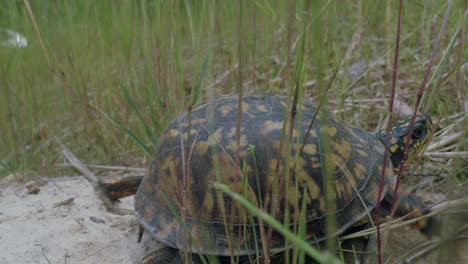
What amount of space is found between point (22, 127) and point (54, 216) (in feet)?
3.49

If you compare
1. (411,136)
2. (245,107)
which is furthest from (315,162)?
(411,136)

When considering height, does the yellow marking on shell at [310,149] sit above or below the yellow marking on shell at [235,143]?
below

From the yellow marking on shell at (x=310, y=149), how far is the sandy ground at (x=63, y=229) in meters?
0.74

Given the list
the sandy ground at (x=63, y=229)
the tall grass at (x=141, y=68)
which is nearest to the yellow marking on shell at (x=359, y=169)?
the tall grass at (x=141, y=68)

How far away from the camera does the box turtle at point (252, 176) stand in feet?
4.99

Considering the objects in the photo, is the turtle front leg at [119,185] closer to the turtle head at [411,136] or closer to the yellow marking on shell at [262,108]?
the yellow marking on shell at [262,108]

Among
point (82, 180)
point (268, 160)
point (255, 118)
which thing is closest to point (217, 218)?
point (268, 160)

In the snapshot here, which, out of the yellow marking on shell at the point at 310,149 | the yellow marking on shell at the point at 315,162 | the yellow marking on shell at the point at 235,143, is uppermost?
the yellow marking on shell at the point at 235,143

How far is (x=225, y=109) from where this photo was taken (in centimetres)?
165

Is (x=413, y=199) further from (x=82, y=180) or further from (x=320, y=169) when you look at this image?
(x=82, y=180)

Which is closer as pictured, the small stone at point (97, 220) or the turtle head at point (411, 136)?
the turtle head at point (411, 136)

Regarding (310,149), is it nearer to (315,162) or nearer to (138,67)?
(315,162)

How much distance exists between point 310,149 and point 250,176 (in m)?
0.24

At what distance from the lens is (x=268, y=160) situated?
154 cm
